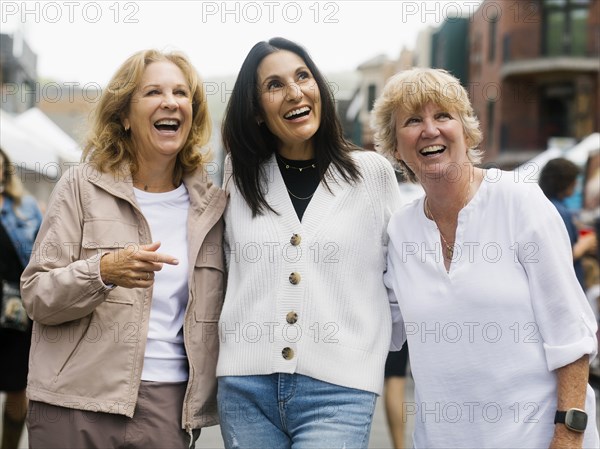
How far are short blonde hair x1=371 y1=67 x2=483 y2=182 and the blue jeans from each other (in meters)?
1.01

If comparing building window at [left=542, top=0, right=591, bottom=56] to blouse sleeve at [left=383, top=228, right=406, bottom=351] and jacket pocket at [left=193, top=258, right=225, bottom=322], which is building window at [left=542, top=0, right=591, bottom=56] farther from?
jacket pocket at [left=193, top=258, right=225, bottom=322]

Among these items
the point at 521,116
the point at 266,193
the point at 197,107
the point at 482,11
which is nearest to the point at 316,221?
the point at 266,193

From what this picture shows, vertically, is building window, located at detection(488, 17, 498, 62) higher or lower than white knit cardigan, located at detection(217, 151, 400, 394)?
higher

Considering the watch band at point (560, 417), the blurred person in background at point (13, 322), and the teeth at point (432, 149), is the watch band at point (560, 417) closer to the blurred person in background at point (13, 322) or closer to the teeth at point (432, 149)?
the teeth at point (432, 149)

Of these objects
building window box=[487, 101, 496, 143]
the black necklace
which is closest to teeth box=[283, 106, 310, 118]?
the black necklace

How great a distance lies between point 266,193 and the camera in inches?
142

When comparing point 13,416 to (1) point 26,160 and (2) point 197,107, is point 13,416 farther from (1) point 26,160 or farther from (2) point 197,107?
(1) point 26,160

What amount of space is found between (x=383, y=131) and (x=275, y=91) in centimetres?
47

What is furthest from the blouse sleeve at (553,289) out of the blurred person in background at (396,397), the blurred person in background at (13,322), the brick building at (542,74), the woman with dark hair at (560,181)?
the brick building at (542,74)

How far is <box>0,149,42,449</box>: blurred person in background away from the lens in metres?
5.64

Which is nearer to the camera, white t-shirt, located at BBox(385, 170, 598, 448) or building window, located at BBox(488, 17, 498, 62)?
white t-shirt, located at BBox(385, 170, 598, 448)

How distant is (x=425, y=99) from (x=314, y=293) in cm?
83

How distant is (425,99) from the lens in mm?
3320

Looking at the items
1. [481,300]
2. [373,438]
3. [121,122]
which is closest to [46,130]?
[373,438]
